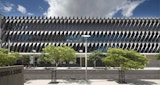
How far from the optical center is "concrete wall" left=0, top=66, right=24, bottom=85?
53.9 ft

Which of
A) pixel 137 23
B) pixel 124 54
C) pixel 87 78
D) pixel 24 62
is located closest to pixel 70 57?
pixel 87 78

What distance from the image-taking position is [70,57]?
48.3 meters

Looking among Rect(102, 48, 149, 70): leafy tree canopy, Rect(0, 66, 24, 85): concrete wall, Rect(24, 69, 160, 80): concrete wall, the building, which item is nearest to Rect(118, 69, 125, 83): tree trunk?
Rect(24, 69, 160, 80): concrete wall

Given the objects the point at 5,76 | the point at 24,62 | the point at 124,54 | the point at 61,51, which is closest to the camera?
the point at 5,76

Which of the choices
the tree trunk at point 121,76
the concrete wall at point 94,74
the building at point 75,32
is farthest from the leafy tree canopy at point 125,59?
the building at point 75,32

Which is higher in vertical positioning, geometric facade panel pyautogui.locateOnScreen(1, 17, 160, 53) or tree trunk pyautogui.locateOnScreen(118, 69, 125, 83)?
geometric facade panel pyautogui.locateOnScreen(1, 17, 160, 53)

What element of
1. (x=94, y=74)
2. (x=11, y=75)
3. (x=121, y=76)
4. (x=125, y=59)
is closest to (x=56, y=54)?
(x=94, y=74)

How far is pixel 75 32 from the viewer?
7631cm

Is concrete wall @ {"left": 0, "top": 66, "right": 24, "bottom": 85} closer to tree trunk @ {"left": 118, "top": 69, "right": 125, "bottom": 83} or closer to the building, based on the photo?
tree trunk @ {"left": 118, "top": 69, "right": 125, "bottom": 83}

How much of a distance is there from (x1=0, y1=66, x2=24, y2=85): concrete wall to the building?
56153 millimetres

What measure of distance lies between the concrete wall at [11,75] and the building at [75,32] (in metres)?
56.2

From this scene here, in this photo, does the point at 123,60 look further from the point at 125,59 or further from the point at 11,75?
the point at 11,75

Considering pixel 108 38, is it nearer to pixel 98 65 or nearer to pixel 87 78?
pixel 98 65

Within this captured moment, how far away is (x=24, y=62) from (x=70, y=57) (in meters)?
23.0
